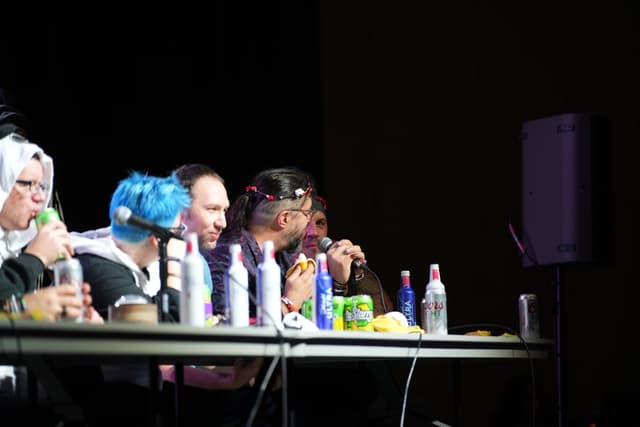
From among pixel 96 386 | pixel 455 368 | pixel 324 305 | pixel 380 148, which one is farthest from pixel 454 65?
pixel 96 386

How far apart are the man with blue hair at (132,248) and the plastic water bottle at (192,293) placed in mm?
387

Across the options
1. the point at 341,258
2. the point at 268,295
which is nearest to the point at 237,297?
the point at 268,295

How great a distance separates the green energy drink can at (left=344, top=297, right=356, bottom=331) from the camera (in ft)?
9.17

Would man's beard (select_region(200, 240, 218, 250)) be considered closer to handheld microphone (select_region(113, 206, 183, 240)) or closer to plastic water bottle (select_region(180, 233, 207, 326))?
handheld microphone (select_region(113, 206, 183, 240))

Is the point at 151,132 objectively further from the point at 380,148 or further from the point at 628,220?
the point at 628,220

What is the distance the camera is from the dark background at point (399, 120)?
408 cm

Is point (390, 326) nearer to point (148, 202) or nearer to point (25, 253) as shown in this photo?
point (148, 202)

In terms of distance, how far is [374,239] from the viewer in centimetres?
560

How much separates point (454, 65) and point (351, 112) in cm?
70

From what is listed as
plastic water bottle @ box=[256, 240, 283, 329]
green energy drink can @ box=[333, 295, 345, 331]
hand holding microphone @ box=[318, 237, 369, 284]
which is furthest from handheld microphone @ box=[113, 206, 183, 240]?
hand holding microphone @ box=[318, 237, 369, 284]

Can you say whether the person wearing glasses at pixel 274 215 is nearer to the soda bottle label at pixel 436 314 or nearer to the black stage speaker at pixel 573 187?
the soda bottle label at pixel 436 314

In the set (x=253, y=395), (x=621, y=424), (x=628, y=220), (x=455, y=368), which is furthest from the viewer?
(x=628, y=220)

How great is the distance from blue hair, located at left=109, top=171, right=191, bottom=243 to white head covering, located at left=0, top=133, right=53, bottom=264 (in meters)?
0.23

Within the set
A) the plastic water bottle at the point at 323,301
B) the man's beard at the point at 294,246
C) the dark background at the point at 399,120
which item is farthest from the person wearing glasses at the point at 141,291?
the dark background at the point at 399,120
